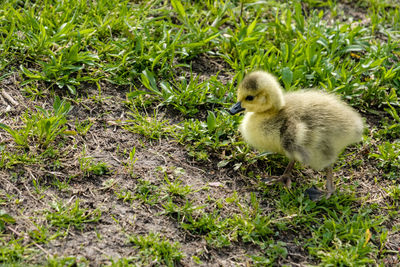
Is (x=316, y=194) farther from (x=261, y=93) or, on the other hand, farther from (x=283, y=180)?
(x=261, y=93)

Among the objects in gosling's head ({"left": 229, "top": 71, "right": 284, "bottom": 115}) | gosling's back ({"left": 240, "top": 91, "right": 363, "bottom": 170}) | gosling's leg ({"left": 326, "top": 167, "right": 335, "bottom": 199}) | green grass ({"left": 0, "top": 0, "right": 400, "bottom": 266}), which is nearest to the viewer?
green grass ({"left": 0, "top": 0, "right": 400, "bottom": 266})

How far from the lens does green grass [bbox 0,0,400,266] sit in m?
3.85

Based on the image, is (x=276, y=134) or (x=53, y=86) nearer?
(x=276, y=134)

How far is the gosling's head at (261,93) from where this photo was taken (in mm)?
4223

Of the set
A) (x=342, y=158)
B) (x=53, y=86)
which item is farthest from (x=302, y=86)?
(x=53, y=86)

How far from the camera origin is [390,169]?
473 centimetres

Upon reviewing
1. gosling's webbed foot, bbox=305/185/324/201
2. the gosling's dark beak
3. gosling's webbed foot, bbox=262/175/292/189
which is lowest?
gosling's webbed foot, bbox=305/185/324/201

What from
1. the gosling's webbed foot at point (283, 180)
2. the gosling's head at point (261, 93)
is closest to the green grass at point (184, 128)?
the gosling's webbed foot at point (283, 180)

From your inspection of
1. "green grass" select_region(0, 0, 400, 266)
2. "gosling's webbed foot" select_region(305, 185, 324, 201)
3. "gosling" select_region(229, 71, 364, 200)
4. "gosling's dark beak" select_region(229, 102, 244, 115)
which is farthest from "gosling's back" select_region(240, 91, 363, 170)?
"green grass" select_region(0, 0, 400, 266)

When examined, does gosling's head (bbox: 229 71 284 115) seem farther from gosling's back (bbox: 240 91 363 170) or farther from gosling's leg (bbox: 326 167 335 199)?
gosling's leg (bbox: 326 167 335 199)

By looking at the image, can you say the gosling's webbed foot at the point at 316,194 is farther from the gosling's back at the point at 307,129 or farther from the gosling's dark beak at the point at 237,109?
the gosling's dark beak at the point at 237,109

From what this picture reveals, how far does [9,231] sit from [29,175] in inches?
23.8

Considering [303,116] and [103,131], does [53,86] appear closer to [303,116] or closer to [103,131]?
[103,131]

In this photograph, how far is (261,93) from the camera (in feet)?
13.9
